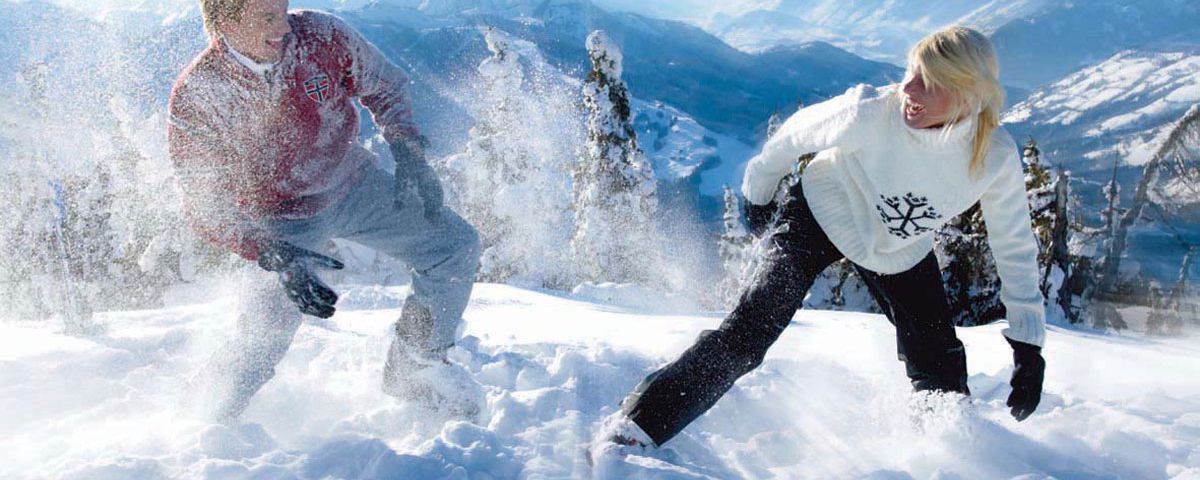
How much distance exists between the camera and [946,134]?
2176 millimetres

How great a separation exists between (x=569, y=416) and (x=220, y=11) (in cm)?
194

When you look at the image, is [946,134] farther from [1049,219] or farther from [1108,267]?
[1108,267]

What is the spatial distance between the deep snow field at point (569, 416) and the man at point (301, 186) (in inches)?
9.2

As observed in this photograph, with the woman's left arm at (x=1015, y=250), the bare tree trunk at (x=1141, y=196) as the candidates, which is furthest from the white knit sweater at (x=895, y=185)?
the bare tree trunk at (x=1141, y=196)

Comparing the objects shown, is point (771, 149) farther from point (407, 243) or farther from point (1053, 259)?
point (1053, 259)

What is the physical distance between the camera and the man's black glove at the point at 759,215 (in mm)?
2643

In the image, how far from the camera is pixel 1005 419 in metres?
2.80

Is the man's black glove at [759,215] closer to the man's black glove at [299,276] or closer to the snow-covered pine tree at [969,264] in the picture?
the man's black glove at [299,276]

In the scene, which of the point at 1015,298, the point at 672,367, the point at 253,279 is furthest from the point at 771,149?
the point at 253,279

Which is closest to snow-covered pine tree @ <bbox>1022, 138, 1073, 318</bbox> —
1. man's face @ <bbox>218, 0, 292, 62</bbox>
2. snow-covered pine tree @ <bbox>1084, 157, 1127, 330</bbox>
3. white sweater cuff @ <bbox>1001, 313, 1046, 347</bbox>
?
snow-covered pine tree @ <bbox>1084, 157, 1127, 330</bbox>

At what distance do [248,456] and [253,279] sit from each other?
750 mm

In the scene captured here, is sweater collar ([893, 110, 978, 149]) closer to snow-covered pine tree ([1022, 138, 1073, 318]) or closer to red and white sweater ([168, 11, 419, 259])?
red and white sweater ([168, 11, 419, 259])

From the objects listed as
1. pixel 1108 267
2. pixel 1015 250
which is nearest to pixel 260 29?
pixel 1015 250

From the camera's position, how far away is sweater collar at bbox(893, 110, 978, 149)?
7.06 ft
